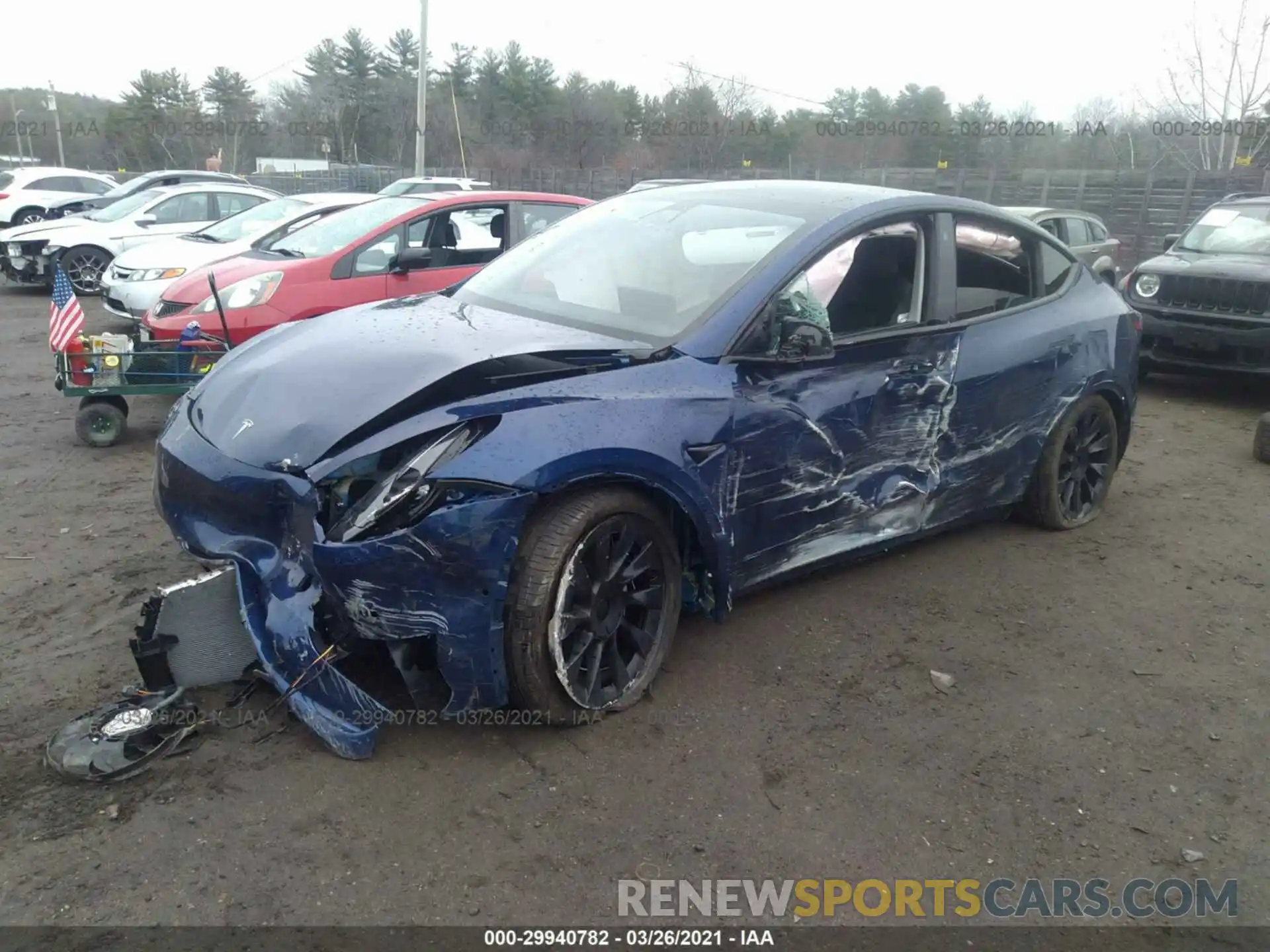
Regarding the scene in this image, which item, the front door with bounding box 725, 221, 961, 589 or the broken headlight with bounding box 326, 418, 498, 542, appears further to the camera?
the front door with bounding box 725, 221, 961, 589

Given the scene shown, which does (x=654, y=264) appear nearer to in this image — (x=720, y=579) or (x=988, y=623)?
(x=720, y=579)

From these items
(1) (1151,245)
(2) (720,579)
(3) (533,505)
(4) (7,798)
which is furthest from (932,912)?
(1) (1151,245)

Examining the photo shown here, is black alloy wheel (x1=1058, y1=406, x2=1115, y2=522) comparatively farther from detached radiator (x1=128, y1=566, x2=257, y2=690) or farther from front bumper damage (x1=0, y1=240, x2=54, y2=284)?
front bumper damage (x1=0, y1=240, x2=54, y2=284)

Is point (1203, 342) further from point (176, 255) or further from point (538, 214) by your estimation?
point (176, 255)

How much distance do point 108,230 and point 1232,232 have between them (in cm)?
1303

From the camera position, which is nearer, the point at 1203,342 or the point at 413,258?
the point at 413,258

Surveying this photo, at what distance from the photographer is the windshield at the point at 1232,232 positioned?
28.6 feet

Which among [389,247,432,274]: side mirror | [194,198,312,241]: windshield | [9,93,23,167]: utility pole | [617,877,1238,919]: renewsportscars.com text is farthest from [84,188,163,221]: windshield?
[9,93,23,167]: utility pole

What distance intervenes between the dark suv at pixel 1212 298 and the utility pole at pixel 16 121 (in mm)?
47613

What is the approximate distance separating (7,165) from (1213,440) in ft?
161

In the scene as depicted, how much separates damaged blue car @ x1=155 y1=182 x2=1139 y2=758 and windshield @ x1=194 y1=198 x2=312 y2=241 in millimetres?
6894

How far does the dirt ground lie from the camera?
96.7 inches

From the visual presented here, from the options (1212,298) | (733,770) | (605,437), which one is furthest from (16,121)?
(733,770)

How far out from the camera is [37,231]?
43.4 ft
